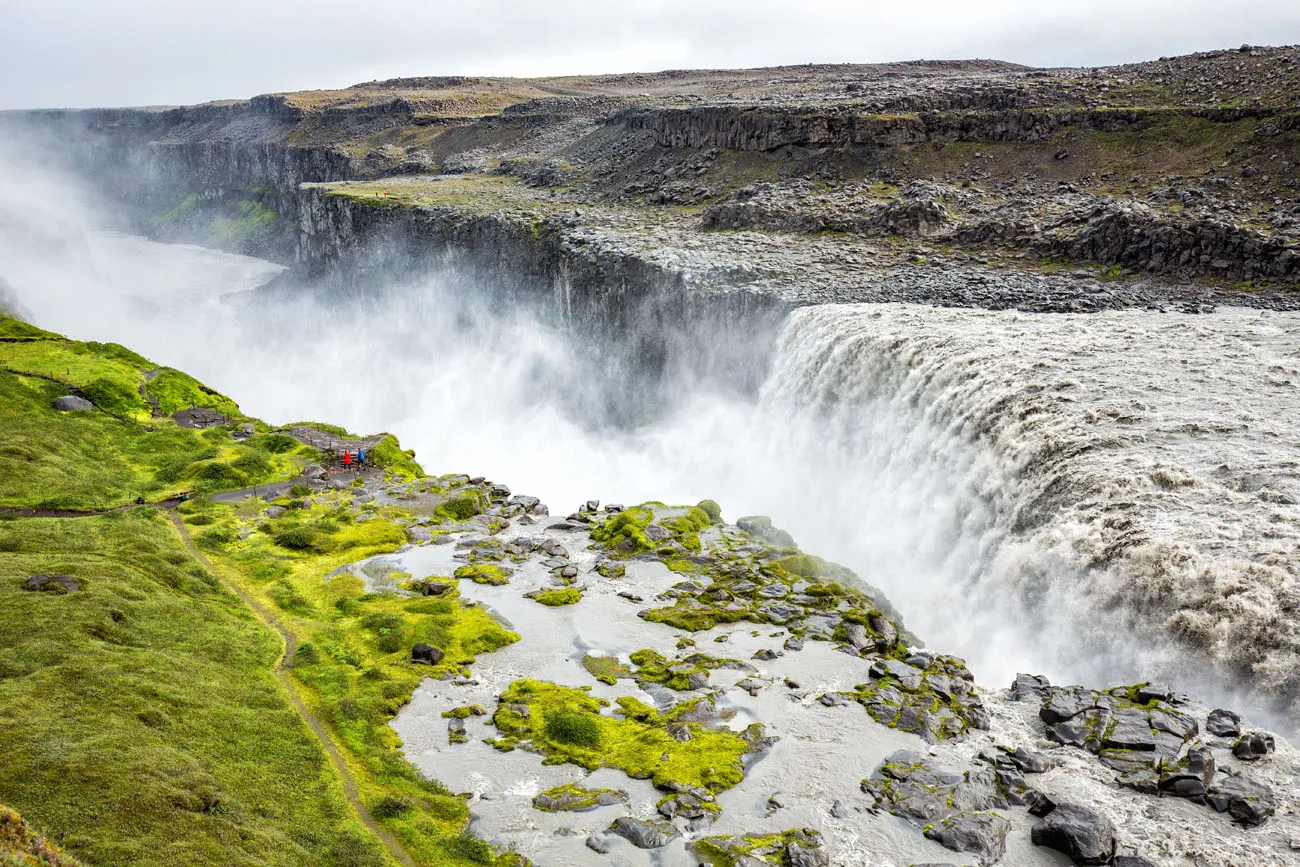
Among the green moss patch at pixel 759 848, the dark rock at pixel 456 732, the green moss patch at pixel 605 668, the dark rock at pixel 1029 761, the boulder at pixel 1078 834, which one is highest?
the boulder at pixel 1078 834

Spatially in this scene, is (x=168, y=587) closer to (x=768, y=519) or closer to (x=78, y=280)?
(x=768, y=519)

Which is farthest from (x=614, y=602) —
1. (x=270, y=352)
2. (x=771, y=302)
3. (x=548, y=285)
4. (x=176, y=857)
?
(x=270, y=352)

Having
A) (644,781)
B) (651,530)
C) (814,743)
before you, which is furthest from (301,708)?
(651,530)

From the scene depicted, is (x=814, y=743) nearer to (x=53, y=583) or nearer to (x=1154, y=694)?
(x=1154, y=694)

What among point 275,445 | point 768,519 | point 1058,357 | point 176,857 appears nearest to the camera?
point 176,857

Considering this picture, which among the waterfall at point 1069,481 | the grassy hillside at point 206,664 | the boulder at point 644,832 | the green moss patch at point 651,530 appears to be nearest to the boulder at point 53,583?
the grassy hillside at point 206,664

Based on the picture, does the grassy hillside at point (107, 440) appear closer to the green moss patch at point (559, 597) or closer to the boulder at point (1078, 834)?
the green moss patch at point (559, 597)

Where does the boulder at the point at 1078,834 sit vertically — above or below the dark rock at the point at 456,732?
above

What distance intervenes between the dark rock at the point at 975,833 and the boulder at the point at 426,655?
62.1 ft

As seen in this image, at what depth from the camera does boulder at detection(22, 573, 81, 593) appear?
3066cm

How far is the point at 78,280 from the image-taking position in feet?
447

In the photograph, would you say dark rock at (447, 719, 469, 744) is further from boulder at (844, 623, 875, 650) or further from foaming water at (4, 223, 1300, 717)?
foaming water at (4, 223, 1300, 717)

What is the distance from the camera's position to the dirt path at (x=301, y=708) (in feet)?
76.1

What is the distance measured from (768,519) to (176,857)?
33.8 meters
